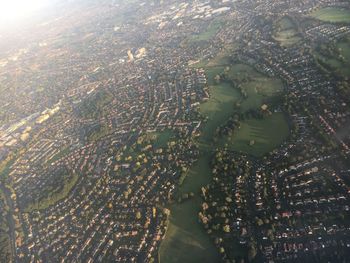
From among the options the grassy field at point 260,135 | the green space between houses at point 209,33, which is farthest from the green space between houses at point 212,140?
the green space between houses at point 209,33

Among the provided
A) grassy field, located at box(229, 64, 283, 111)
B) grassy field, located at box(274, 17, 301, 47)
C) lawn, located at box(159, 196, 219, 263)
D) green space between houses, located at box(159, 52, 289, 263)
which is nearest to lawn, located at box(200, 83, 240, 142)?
green space between houses, located at box(159, 52, 289, 263)

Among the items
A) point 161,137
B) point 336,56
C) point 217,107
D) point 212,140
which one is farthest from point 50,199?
point 336,56

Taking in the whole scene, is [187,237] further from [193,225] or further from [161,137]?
[161,137]

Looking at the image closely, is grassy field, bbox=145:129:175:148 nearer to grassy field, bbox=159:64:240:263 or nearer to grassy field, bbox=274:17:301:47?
grassy field, bbox=159:64:240:263

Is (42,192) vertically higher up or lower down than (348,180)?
lower down

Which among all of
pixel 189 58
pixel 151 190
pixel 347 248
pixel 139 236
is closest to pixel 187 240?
pixel 139 236

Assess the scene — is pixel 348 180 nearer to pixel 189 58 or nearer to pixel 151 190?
pixel 151 190
